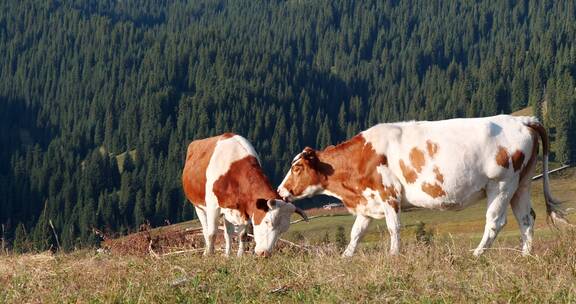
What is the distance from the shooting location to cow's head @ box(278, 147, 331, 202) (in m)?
14.6

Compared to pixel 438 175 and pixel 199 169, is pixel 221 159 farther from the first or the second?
pixel 438 175

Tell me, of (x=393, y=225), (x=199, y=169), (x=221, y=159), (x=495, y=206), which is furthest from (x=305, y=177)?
(x=495, y=206)

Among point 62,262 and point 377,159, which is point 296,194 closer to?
point 377,159

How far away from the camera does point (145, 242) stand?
→ 16.7 meters

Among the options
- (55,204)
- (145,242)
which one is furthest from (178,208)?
(145,242)

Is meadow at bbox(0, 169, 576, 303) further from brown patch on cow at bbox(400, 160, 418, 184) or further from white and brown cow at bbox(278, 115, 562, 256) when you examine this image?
brown patch on cow at bbox(400, 160, 418, 184)

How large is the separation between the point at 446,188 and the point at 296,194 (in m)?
3.25

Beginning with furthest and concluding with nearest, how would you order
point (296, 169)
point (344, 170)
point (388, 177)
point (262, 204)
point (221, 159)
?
point (221, 159) → point (296, 169) → point (344, 170) → point (262, 204) → point (388, 177)

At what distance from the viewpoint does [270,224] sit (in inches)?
543

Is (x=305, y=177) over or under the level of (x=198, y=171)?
over

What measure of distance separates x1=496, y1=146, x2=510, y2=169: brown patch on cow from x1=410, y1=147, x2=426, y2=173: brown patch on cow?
3.88 feet

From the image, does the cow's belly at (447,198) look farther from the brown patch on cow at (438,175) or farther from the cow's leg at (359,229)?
the cow's leg at (359,229)

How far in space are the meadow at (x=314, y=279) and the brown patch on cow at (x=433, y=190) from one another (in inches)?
46.2

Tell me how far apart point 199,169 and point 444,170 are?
5.68 meters
